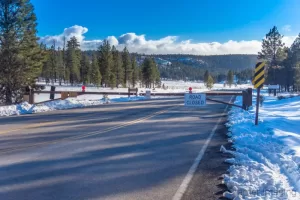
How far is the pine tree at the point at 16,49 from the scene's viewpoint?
840 inches

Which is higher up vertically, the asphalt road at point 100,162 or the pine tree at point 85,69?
the pine tree at point 85,69

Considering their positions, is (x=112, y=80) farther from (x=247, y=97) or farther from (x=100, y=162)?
(x=100, y=162)

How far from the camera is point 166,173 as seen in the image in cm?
540

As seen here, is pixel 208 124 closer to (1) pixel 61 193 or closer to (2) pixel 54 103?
(1) pixel 61 193

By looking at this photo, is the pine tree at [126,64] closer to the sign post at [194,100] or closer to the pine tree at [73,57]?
the pine tree at [73,57]

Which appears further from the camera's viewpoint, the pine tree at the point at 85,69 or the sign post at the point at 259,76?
the pine tree at the point at 85,69

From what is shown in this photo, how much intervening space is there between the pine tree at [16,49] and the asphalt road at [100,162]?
40.7 feet

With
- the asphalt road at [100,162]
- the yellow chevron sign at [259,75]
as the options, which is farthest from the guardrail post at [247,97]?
the asphalt road at [100,162]

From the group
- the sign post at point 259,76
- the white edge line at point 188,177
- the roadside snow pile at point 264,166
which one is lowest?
the white edge line at point 188,177

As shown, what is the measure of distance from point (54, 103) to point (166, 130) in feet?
39.8

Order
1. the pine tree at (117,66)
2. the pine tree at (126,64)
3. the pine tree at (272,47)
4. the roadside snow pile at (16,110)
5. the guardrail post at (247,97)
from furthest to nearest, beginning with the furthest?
the pine tree at (126,64)
the pine tree at (117,66)
the pine tree at (272,47)
the guardrail post at (247,97)
the roadside snow pile at (16,110)

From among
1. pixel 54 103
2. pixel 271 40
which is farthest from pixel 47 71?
pixel 54 103

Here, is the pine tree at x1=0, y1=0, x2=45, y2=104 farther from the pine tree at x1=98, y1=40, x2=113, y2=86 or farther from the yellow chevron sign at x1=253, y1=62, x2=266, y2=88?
the pine tree at x1=98, y1=40, x2=113, y2=86

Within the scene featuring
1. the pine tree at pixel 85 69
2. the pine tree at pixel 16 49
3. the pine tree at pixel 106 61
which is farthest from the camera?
the pine tree at pixel 85 69
